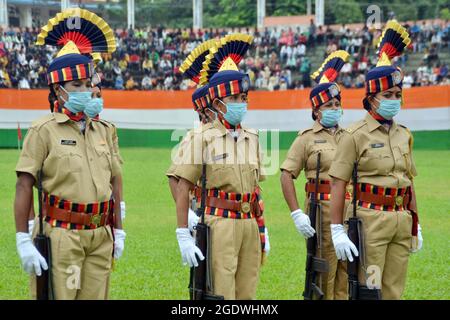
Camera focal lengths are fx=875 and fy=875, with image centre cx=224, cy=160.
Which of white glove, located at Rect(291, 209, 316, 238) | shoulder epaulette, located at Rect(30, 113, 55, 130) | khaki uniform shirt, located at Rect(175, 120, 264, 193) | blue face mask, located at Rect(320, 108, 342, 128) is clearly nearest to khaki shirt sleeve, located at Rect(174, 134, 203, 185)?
khaki uniform shirt, located at Rect(175, 120, 264, 193)

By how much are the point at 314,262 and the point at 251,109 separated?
21.4 metres

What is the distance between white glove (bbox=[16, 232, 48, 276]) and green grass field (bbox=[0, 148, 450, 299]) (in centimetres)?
307

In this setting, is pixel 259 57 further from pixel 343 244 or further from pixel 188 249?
pixel 188 249

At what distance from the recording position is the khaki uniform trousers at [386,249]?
6664 mm

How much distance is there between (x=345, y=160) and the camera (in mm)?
6758

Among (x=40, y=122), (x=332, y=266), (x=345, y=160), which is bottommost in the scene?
(x=332, y=266)

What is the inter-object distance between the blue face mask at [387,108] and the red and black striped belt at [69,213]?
2.41 meters

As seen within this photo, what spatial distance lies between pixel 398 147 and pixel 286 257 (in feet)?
14.9

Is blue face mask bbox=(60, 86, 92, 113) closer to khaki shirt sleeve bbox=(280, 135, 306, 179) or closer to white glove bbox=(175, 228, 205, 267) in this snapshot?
white glove bbox=(175, 228, 205, 267)

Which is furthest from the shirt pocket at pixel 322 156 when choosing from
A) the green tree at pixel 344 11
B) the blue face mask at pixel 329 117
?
the green tree at pixel 344 11

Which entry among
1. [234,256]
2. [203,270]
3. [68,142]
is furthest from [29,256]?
[234,256]

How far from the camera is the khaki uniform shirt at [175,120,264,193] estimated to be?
658 cm

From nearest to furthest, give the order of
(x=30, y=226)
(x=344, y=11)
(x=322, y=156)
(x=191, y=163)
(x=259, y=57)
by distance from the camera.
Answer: (x=30, y=226) → (x=191, y=163) → (x=322, y=156) → (x=259, y=57) → (x=344, y=11)

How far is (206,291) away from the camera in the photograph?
6469mm
